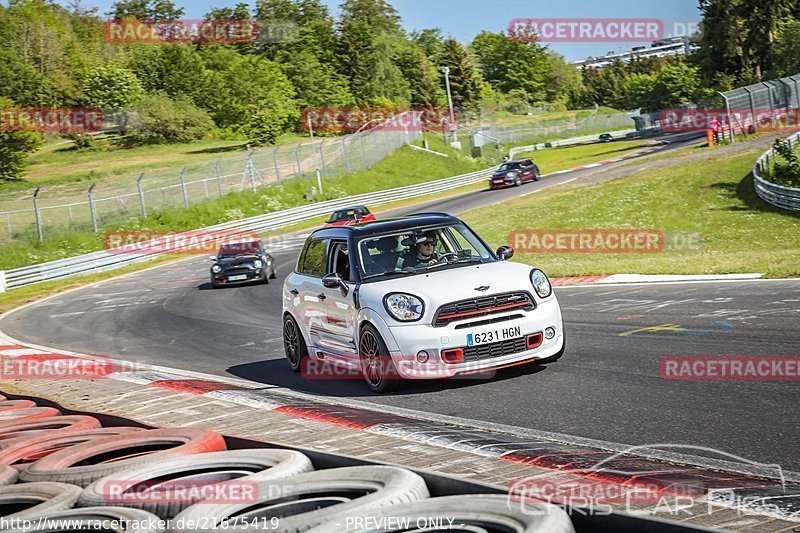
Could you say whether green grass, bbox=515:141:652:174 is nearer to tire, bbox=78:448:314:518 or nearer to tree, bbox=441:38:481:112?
tree, bbox=441:38:481:112

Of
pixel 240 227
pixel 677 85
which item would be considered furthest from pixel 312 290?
pixel 677 85

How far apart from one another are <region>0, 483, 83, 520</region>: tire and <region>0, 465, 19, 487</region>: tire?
31 cm

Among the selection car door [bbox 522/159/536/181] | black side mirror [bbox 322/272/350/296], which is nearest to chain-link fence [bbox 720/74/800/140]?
car door [bbox 522/159/536/181]

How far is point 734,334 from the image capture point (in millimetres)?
9922

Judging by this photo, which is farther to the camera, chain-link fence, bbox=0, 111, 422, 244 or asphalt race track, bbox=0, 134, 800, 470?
chain-link fence, bbox=0, 111, 422, 244

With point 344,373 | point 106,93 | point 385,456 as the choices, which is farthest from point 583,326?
point 106,93

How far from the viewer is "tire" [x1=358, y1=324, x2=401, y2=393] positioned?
884cm

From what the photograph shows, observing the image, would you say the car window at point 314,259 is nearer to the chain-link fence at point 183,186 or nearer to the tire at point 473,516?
the tire at point 473,516

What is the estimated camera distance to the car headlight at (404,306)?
344 inches

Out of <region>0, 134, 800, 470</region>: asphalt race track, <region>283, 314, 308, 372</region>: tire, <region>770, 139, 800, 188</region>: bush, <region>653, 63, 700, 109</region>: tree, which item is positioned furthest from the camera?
<region>653, 63, 700, 109</region>: tree

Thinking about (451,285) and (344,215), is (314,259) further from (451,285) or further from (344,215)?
(344,215)

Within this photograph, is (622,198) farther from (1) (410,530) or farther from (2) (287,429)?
(1) (410,530)

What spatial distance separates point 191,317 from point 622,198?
21354 mm

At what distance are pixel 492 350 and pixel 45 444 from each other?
4067 millimetres
